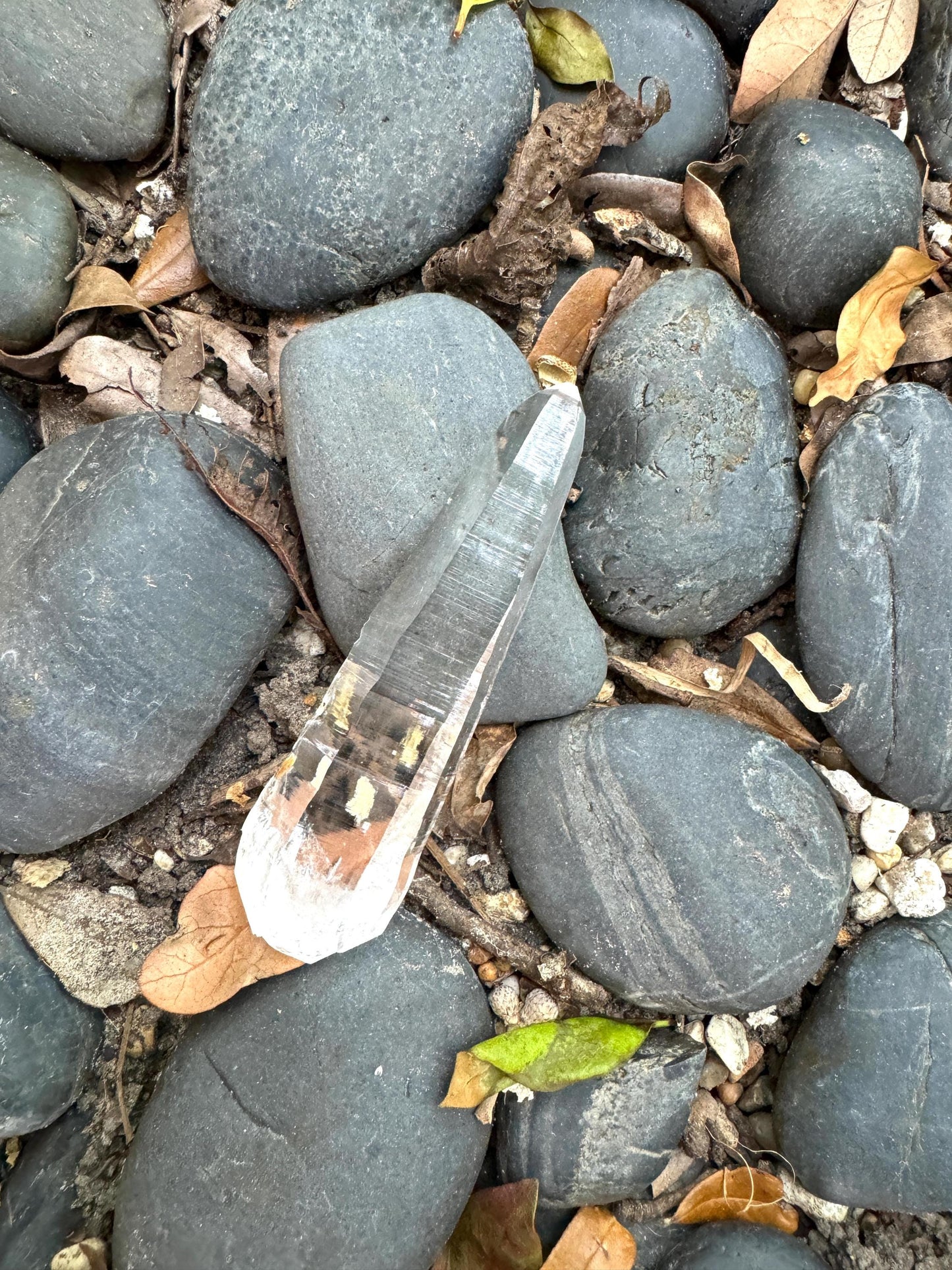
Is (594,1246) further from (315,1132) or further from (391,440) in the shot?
(391,440)

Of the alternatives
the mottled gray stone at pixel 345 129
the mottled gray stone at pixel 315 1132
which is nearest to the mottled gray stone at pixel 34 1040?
the mottled gray stone at pixel 315 1132

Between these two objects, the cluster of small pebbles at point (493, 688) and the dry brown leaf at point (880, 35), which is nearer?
the cluster of small pebbles at point (493, 688)

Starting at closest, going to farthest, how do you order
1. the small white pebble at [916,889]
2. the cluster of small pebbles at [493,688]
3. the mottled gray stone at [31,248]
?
the cluster of small pebbles at [493,688] < the mottled gray stone at [31,248] < the small white pebble at [916,889]

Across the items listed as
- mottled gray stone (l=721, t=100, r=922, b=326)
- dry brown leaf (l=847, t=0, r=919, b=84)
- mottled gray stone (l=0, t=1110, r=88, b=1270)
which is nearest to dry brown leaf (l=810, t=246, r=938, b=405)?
mottled gray stone (l=721, t=100, r=922, b=326)

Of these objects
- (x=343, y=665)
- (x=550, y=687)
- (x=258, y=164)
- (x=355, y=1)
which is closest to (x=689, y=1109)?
(x=550, y=687)

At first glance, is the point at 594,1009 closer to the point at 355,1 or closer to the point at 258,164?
the point at 258,164

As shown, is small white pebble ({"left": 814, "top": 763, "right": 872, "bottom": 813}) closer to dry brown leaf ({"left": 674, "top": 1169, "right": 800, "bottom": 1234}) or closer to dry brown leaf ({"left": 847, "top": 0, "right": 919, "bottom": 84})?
dry brown leaf ({"left": 674, "top": 1169, "right": 800, "bottom": 1234})

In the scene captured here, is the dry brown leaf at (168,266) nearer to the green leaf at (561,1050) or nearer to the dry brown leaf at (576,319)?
the dry brown leaf at (576,319)

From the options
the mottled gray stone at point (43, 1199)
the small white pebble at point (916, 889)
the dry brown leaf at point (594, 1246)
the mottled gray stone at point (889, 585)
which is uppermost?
the mottled gray stone at point (889, 585)
